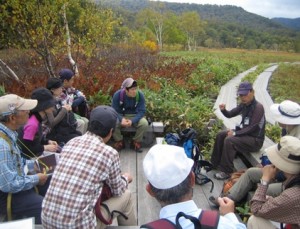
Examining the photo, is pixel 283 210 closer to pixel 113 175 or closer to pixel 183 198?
pixel 183 198

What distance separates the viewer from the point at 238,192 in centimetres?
384

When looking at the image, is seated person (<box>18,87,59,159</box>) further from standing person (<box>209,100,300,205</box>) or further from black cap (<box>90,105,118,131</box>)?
standing person (<box>209,100,300,205</box>)

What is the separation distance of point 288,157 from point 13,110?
252cm

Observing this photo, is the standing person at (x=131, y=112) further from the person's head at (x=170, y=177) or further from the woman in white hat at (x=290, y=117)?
the person's head at (x=170, y=177)

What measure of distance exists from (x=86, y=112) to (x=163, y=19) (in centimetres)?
5908

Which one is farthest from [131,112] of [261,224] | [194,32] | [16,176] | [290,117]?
[194,32]

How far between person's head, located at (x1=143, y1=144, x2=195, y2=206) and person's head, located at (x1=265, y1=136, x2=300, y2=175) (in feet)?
4.01

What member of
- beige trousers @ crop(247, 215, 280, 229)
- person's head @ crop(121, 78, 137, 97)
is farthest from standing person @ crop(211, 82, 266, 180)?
beige trousers @ crop(247, 215, 280, 229)

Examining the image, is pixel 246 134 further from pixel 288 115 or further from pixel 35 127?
pixel 35 127

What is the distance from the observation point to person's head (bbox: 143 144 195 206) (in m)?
1.77

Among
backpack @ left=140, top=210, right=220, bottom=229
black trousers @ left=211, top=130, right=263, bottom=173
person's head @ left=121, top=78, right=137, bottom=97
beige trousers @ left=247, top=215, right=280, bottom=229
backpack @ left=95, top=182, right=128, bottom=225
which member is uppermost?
backpack @ left=140, top=210, right=220, bottom=229

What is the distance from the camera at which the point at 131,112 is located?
5.86 metres

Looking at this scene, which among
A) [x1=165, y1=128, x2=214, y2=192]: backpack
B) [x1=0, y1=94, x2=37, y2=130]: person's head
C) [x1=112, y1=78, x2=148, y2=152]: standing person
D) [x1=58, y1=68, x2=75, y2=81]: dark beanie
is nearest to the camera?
[x1=0, y1=94, x2=37, y2=130]: person's head

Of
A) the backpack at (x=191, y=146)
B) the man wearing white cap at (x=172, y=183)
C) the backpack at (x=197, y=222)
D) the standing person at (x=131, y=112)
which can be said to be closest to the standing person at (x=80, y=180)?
the man wearing white cap at (x=172, y=183)
